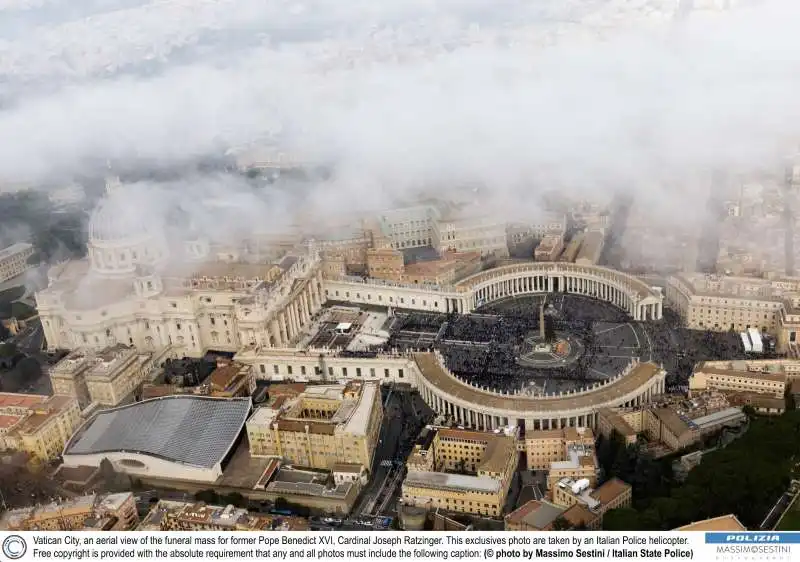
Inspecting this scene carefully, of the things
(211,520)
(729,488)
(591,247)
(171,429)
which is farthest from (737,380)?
(171,429)

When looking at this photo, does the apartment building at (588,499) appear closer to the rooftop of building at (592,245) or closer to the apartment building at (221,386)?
the apartment building at (221,386)

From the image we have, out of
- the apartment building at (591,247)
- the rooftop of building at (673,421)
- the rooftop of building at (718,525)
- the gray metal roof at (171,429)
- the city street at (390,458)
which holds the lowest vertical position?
the city street at (390,458)

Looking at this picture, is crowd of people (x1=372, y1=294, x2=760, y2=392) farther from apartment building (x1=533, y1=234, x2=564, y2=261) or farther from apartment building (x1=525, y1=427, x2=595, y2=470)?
apartment building (x1=525, y1=427, x2=595, y2=470)

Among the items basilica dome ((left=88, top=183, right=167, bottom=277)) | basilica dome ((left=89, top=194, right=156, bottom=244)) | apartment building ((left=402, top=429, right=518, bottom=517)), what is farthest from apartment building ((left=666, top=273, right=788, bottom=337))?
basilica dome ((left=89, top=194, right=156, bottom=244))

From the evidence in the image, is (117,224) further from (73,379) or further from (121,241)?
(73,379)

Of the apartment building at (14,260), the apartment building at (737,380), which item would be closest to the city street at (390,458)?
the apartment building at (737,380)

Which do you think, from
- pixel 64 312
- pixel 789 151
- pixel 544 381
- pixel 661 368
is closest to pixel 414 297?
pixel 544 381

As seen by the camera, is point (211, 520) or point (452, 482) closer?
point (211, 520)
